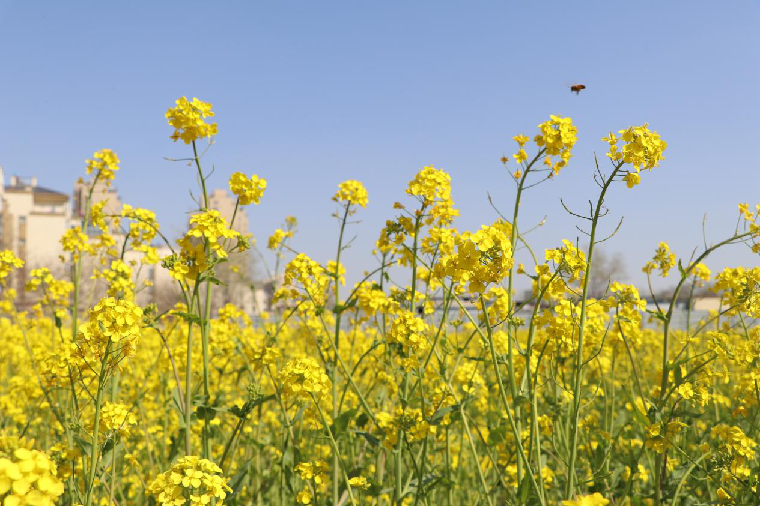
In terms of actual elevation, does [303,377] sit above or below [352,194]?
below

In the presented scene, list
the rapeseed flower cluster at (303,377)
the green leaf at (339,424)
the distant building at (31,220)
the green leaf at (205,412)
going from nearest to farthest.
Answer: the rapeseed flower cluster at (303,377) < the green leaf at (205,412) < the green leaf at (339,424) < the distant building at (31,220)

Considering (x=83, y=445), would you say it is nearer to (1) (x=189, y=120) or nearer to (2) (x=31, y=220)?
(1) (x=189, y=120)

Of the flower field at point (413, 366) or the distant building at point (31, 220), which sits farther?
the distant building at point (31, 220)

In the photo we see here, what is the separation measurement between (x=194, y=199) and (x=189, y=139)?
0.36 metres

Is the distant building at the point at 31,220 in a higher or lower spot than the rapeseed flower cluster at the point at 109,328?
higher

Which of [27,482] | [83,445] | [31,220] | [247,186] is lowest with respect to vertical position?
[83,445]

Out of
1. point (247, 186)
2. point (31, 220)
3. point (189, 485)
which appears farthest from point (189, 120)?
point (31, 220)

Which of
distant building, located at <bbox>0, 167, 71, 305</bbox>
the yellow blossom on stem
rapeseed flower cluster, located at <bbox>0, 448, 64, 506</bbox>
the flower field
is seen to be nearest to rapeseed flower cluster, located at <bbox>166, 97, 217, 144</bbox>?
the flower field

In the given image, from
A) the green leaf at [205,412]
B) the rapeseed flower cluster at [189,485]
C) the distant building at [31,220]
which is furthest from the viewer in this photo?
the distant building at [31,220]

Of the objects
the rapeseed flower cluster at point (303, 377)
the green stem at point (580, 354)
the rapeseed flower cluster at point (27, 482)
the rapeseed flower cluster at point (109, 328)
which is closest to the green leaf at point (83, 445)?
the rapeseed flower cluster at point (109, 328)

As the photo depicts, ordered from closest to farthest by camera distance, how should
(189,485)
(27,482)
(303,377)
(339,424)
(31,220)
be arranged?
(27,482), (189,485), (303,377), (339,424), (31,220)

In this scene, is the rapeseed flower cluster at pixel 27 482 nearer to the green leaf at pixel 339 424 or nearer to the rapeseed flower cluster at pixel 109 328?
the rapeseed flower cluster at pixel 109 328

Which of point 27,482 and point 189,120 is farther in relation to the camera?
point 189,120

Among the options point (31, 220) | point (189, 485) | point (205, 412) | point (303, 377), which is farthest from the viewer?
point (31, 220)
